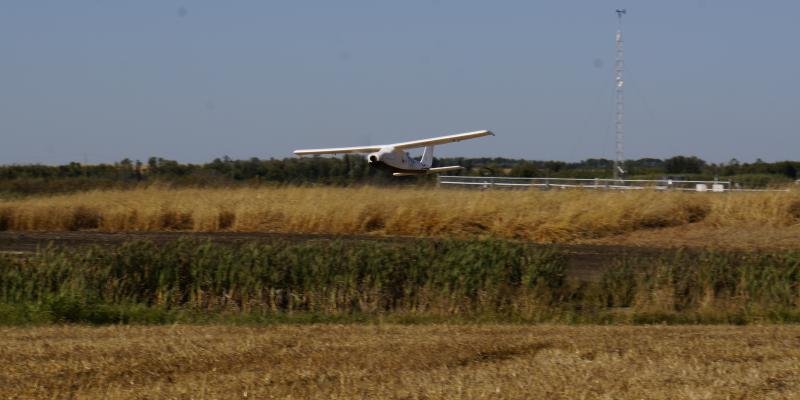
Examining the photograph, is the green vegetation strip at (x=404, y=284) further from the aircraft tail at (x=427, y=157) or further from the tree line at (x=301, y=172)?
the aircraft tail at (x=427, y=157)

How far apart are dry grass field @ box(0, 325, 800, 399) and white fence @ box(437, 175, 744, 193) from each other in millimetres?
18311

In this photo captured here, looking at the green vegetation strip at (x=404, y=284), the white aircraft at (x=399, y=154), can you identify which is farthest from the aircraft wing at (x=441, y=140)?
the green vegetation strip at (x=404, y=284)

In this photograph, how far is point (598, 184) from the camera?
32.9 meters

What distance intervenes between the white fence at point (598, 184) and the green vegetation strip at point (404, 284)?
43.6 ft

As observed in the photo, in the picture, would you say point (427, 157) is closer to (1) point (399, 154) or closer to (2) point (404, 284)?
(1) point (399, 154)

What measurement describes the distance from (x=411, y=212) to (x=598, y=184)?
10.3 meters

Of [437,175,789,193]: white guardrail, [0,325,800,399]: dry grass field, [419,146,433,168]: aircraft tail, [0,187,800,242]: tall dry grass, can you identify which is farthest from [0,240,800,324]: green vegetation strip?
[419,146,433,168]: aircraft tail

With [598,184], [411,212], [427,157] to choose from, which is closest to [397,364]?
[411,212]

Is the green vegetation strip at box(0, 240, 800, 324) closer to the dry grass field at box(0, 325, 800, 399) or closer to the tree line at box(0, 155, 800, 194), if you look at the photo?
the dry grass field at box(0, 325, 800, 399)

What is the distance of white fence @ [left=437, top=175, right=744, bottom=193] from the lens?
1145 inches

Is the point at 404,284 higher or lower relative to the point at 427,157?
lower

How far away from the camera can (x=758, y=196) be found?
981 inches

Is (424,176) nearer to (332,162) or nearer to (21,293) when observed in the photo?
(332,162)

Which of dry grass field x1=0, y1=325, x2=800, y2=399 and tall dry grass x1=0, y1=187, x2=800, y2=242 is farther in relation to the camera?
tall dry grass x1=0, y1=187, x2=800, y2=242
